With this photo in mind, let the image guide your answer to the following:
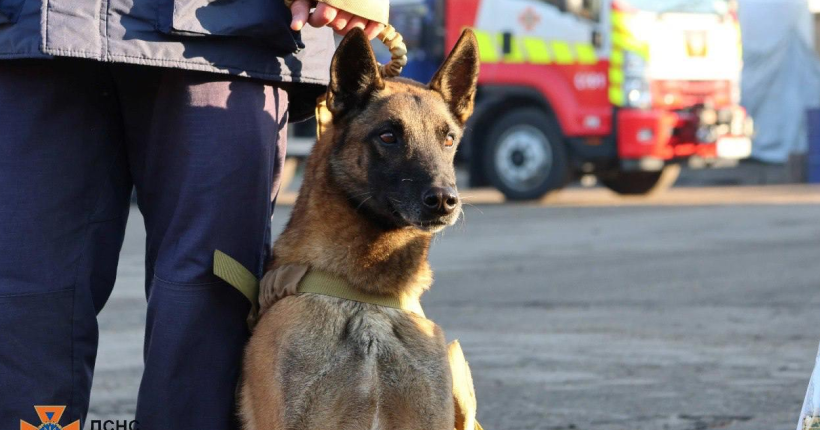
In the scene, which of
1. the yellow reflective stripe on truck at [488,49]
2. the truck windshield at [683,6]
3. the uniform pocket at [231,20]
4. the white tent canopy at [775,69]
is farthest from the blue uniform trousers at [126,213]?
the white tent canopy at [775,69]

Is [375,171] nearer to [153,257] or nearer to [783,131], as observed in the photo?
[153,257]

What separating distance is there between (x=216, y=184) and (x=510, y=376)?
2.44m

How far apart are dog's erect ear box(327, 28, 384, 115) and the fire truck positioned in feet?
34.8

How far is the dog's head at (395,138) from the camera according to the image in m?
3.35

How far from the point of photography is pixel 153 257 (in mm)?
3340

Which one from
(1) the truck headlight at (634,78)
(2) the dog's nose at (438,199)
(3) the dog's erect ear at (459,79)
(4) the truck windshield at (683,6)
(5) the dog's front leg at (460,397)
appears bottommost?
(5) the dog's front leg at (460,397)

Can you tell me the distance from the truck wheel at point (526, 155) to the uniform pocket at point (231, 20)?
11.5 meters

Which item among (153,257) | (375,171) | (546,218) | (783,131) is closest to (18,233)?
(153,257)

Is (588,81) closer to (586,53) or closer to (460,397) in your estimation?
(586,53)

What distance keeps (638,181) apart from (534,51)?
2838mm

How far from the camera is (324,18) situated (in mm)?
3182

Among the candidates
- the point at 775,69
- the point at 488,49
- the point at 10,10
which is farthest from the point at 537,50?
the point at 10,10

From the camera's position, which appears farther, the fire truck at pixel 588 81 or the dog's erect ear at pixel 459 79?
the fire truck at pixel 588 81

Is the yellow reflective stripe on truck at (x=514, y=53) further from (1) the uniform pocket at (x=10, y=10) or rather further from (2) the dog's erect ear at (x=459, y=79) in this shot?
(1) the uniform pocket at (x=10, y=10)
